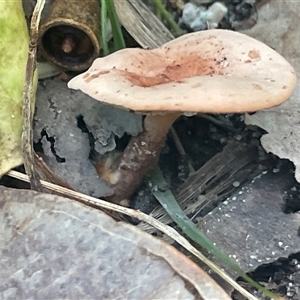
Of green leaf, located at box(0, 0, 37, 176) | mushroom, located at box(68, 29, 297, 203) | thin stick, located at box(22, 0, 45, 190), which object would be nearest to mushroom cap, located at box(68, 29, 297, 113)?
mushroom, located at box(68, 29, 297, 203)

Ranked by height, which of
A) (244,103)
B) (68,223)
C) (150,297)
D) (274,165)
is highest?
(244,103)

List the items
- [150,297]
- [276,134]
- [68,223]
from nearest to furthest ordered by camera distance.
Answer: [150,297]
[68,223]
[276,134]

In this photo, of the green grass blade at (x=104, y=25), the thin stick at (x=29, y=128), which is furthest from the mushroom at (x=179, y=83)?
the green grass blade at (x=104, y=25)

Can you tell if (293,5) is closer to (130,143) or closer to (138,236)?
(130,143)

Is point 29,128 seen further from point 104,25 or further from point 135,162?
point 104,25

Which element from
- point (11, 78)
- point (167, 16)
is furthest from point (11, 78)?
point (167, 16)

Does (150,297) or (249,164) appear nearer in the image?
(150,297)

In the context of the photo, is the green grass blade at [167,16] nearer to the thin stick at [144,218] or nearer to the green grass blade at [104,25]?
the green grass blade at [104,25]

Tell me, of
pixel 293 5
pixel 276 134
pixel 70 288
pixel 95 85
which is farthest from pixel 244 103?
pixel 293 5
